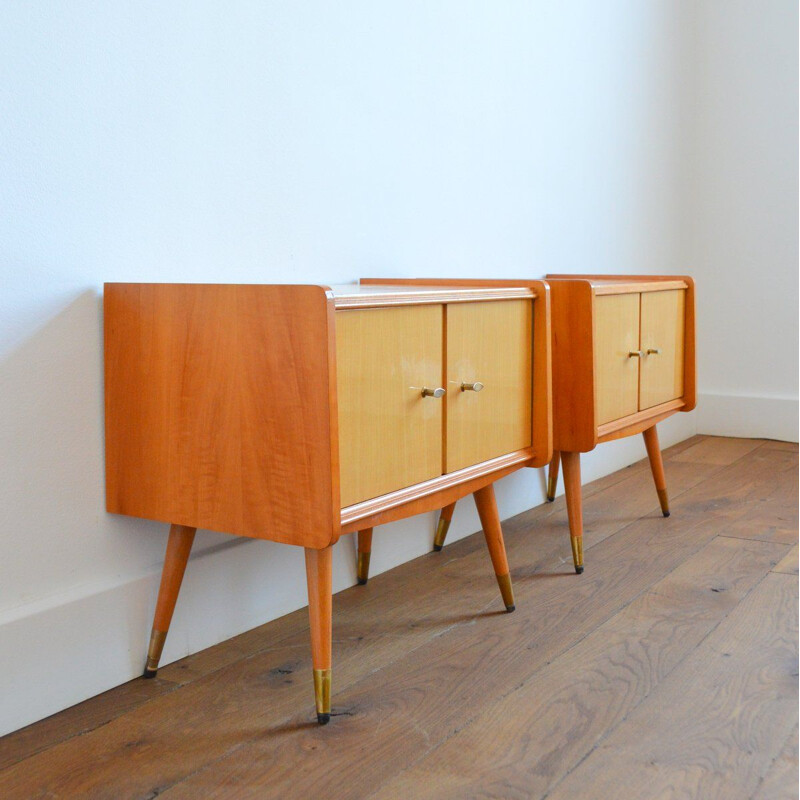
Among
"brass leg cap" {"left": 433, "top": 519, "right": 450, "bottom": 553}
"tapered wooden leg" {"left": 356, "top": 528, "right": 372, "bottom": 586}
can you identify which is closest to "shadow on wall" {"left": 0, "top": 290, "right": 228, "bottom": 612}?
"tapered wooden leg" {"left": 356, "top": 528, "right": 372, "bottom": 586}

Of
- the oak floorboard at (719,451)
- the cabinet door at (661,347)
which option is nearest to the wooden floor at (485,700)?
the cabinet door at (661,347)

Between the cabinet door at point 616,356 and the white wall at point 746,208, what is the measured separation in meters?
1.41

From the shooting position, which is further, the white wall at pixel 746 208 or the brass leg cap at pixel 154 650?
the white wall at pixel 746 208

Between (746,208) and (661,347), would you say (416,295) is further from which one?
(746,208)

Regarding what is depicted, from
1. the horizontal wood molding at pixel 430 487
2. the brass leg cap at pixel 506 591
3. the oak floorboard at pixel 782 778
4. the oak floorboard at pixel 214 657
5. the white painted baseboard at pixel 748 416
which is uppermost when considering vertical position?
the horizontal wood molding at pixel 430 487

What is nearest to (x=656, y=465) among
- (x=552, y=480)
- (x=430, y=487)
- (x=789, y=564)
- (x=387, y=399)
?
(x=552, y=480)

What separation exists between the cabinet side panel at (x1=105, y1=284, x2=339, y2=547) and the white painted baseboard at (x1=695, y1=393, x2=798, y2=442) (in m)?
2.38

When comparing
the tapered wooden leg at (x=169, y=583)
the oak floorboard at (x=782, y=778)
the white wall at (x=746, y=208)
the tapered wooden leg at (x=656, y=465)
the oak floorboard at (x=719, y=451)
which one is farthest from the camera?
the white wall at (x=746, y=208)

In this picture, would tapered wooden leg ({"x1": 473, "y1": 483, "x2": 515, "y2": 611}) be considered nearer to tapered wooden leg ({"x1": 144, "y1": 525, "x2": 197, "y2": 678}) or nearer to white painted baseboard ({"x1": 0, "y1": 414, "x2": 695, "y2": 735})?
white painted baseboard ({"x1": 0, "y1": 414, "x2": 695, "y2": 735})

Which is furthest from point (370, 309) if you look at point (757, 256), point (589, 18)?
point (757, 256)

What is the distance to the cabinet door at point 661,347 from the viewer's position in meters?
1.96

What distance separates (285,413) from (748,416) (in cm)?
241

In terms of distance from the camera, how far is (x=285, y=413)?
1.13 meters

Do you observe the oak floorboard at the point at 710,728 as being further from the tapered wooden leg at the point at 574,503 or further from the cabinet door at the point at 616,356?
the cabinet door at the point at 616,356
